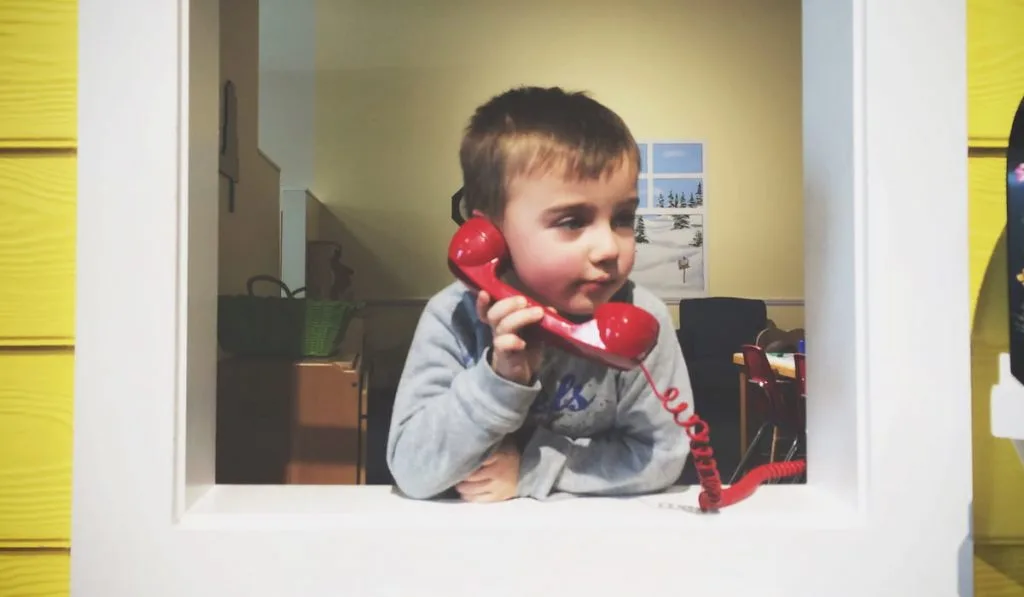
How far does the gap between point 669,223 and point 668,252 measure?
0.41 ft

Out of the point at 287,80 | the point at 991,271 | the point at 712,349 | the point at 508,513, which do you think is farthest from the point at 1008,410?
the point at 287,80

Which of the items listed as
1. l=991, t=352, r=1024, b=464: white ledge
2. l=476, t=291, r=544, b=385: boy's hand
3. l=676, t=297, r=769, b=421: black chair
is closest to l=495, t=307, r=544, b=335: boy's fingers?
l=476, t=291, r=544, b=385: boy's hand

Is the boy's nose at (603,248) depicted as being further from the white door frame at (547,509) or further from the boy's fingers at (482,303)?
the white door frame at (547,509)

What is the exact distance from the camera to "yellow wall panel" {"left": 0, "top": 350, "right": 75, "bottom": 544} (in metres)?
0.64

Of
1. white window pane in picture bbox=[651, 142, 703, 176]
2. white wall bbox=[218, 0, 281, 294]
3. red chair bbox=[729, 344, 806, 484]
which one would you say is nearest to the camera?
white wall bbox=[218, 0, 281, 294]

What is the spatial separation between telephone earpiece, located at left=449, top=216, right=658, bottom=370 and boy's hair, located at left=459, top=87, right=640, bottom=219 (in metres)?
0.04

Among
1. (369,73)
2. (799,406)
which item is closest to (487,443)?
(799,406)

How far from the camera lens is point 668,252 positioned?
46.7 inches

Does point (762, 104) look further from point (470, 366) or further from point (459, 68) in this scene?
point (470, 366)

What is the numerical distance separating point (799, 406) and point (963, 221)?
3.81 ft

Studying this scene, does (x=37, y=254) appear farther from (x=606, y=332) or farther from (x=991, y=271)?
(x=991, y=271)

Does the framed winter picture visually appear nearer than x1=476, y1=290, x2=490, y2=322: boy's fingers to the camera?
No

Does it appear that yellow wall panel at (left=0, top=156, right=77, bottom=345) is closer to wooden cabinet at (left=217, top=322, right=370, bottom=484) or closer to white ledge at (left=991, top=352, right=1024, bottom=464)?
wooden cabinet at (left=217, top=322, right=370, bottom=484)

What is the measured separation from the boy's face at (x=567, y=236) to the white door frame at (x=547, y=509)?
21cm
